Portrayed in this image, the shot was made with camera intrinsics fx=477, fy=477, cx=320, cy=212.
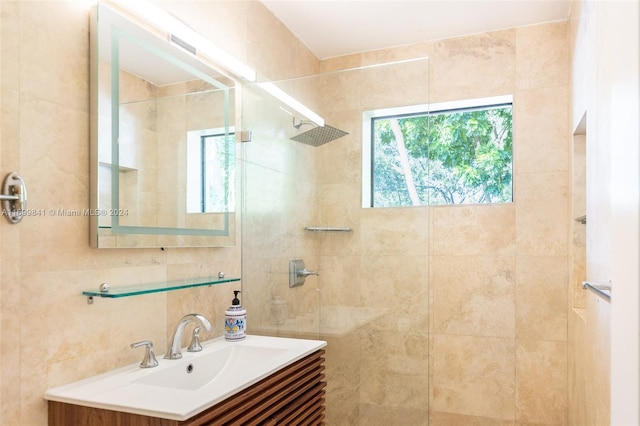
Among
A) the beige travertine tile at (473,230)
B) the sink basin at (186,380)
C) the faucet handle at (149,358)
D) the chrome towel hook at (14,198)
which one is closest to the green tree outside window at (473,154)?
the beige travertine tile at (473,230)

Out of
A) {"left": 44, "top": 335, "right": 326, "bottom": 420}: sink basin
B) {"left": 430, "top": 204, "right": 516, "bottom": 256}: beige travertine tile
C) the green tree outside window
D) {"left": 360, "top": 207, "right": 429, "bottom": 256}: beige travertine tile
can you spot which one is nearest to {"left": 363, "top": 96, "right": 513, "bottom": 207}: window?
the green tree outside window

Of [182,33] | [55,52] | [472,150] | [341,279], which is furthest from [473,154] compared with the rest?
[55,52]

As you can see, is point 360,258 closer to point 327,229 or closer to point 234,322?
point 327,229

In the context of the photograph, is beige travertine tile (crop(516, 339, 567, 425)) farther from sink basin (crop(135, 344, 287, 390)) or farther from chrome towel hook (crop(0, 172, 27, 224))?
chrome towel hook (crop(0, 172, 27, 224))

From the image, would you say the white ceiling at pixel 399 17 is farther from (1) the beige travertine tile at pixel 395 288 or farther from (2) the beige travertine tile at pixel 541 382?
(2) the beige travertine tile at pixel 541 382

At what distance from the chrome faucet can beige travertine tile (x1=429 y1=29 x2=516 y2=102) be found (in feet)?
7.17

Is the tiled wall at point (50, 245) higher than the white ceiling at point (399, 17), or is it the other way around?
the white ceiling at point (399, 17)

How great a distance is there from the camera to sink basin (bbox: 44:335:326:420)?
1.25 m

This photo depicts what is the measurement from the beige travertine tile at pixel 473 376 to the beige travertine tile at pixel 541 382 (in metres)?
0.05

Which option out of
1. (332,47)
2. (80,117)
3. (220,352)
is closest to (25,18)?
(80,117)

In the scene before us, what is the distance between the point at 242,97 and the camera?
235 cm

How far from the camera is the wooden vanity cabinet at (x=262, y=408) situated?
1260mm

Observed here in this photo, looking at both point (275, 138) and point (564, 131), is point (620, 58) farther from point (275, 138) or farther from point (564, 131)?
point (564, 131)

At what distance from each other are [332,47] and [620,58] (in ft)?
8.69
